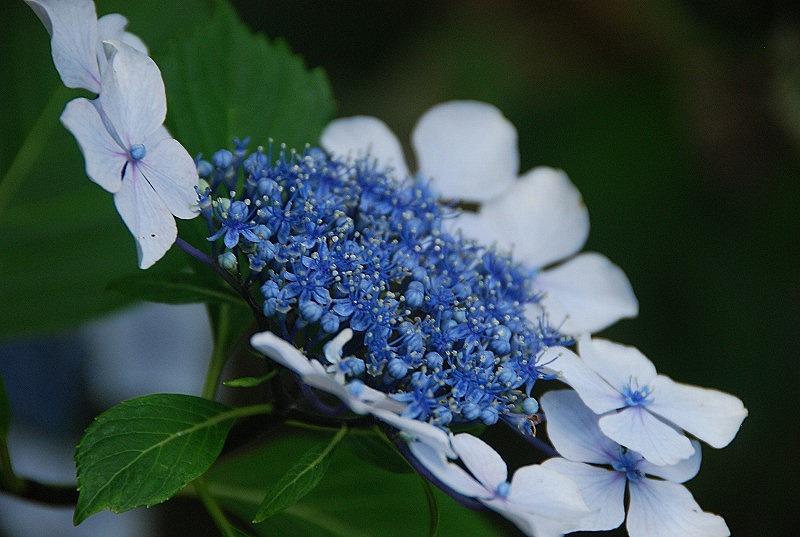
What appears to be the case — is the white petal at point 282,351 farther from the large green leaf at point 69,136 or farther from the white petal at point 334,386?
the large green leaf at point 69,136

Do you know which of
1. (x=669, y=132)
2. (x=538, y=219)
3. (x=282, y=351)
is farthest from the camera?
(x=669, y=132)

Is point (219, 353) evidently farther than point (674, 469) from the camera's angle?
Yes

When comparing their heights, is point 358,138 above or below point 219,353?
above

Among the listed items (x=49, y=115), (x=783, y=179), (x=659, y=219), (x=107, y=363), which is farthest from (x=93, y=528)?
(x=783, y=179)

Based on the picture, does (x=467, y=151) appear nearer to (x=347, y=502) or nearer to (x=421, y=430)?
(x=347, y=502)

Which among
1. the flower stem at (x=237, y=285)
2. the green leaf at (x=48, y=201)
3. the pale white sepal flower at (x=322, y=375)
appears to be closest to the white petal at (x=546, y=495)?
the pale white sepal flower at (x=322, y=375)

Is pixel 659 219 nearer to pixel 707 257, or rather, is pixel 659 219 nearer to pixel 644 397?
pixel 707 257

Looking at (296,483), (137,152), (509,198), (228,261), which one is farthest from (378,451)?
(509,198)

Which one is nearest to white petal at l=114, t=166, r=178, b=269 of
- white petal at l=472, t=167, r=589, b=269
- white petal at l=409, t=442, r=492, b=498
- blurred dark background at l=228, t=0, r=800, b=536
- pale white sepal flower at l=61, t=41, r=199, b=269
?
pale white sepal flower at l=61, t=41, r=199, b=269
